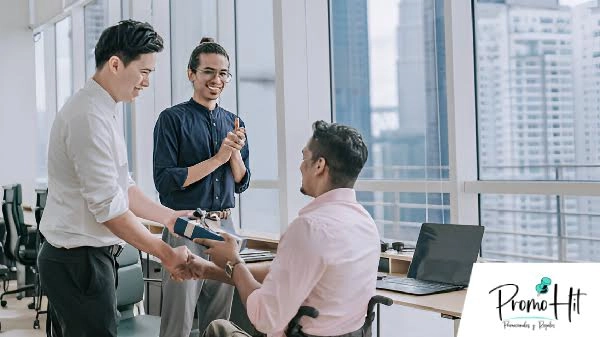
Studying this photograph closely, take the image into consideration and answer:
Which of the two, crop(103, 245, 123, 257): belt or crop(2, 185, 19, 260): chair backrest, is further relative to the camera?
crop(2, 185, 19, 260): chair backrest

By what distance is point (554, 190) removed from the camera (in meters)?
3.11

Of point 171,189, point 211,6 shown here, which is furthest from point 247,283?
point 211,6

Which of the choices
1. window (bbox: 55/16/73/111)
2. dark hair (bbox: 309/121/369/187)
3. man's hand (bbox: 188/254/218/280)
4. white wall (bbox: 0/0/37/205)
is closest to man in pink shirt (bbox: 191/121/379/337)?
dark hair (bbox: 309/121/369/187)

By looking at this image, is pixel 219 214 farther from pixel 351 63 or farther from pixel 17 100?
pixel 17 100

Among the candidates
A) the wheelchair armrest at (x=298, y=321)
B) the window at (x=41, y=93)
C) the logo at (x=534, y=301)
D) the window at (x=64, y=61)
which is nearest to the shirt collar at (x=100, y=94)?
the wheelchair armrest at (x=298, y=321)

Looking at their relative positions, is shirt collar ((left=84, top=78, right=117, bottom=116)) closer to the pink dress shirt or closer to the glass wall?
the pink dress shirt

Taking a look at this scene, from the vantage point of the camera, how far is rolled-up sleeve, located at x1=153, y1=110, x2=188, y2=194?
303 cm

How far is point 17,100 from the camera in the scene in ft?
30.7

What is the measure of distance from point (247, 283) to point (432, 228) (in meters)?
1.19

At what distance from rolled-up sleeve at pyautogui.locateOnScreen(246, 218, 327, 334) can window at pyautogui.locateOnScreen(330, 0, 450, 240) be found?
1620mm

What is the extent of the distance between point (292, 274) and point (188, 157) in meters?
1.33

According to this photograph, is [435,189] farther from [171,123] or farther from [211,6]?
[211,6]

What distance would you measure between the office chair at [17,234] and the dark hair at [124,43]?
443 cm

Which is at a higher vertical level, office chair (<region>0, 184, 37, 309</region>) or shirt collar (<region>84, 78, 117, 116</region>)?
shirt collar (<region>84, 78, 117, 116</region>)
